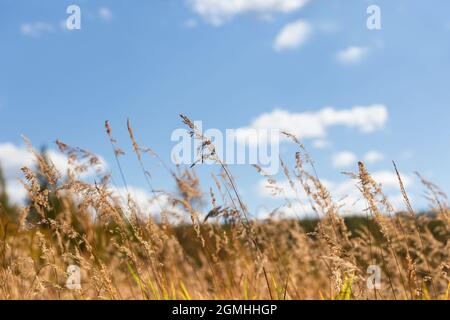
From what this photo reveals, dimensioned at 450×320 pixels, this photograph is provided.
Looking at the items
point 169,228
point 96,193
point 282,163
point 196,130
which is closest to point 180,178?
point 169,228

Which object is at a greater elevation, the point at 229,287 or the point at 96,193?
the point at 96,193

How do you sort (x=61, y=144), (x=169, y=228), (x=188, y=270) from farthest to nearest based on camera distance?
(x=188, y=270), (x=169, y=228), (x=61, y=144)

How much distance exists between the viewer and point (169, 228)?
167 inches

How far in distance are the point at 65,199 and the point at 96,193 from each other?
1.75m

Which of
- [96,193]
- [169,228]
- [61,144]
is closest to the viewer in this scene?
[96,193]

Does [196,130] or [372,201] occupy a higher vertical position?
[196,130]
